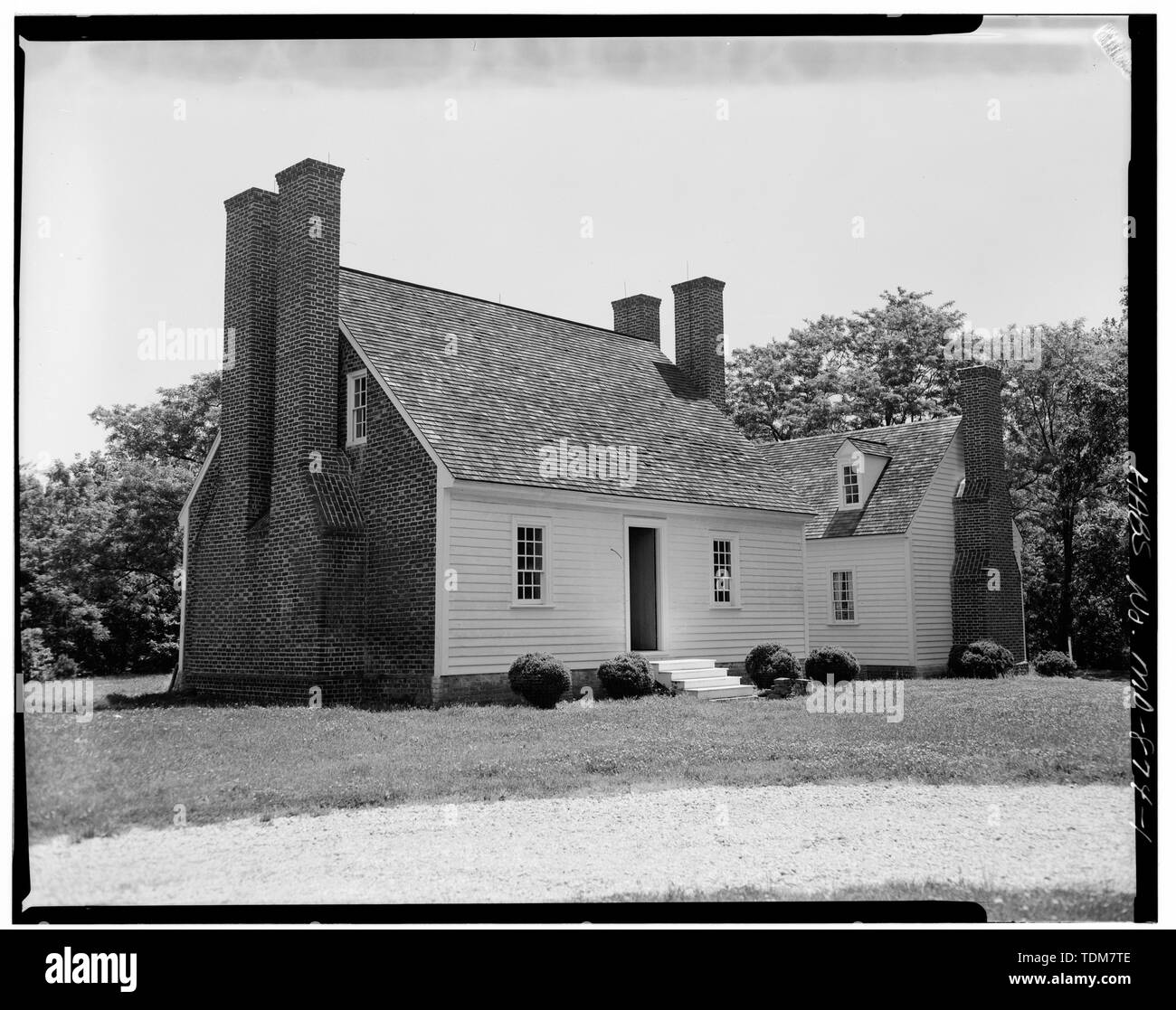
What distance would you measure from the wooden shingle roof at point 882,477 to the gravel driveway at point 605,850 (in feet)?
51.6

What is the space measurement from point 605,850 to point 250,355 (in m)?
12.8

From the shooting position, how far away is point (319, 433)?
17.6 m

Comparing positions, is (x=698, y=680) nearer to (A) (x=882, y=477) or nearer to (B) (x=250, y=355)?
(B) (x=250, y=355)

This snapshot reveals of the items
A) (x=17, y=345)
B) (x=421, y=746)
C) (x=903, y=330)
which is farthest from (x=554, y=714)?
(x=903, y=330)

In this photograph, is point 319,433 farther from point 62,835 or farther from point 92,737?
point 62,835

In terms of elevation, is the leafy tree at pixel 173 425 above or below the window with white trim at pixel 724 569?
above

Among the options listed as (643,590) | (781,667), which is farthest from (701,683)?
(643,590)

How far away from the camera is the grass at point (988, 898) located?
22.0 feet

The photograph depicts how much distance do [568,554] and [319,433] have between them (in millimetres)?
4633

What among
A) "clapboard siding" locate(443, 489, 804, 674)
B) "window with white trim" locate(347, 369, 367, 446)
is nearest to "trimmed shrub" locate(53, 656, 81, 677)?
"window with white trim" locate(347, 369, 367, 446)

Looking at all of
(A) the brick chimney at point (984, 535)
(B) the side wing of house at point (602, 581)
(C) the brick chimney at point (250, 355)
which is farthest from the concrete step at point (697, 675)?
(A) the brick chimney at point (984, 535)

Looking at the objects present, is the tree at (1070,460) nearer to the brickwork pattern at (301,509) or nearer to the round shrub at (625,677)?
the round shrub at (625,677)

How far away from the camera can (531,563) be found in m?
18.1

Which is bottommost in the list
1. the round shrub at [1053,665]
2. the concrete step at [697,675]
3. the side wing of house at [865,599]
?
the round shrub at [1053,665]
